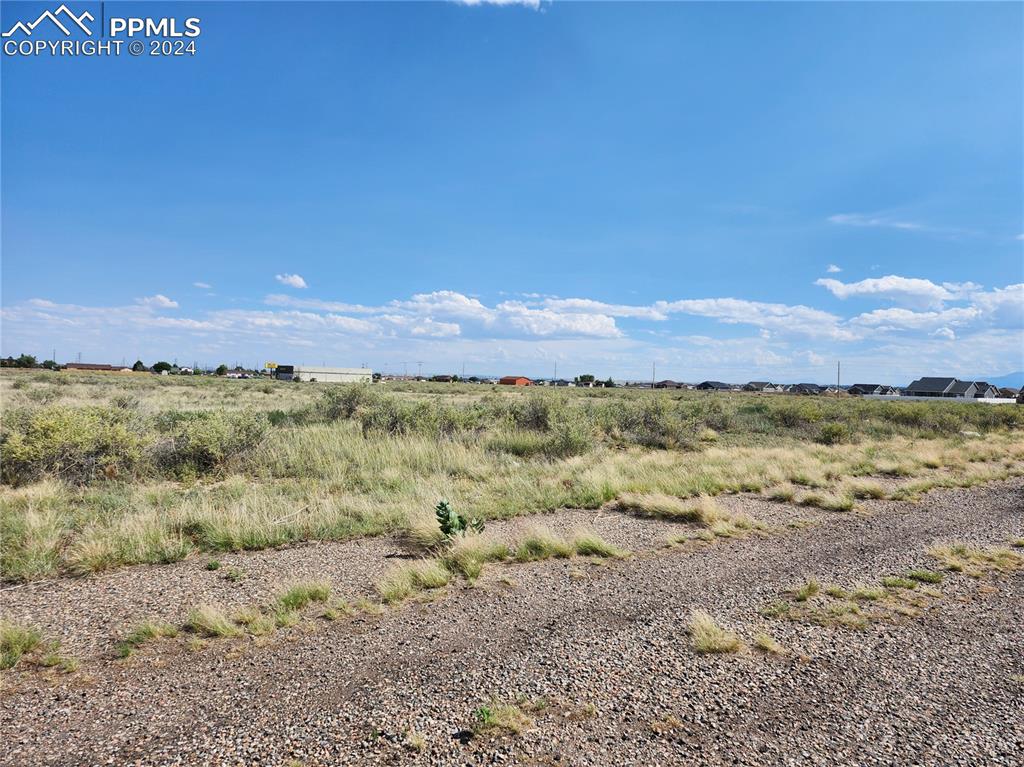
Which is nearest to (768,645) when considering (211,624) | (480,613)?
(480,613)

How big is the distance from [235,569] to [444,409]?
39.9 ft

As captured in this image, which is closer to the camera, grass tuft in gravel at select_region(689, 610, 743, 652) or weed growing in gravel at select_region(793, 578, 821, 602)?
grass tuft in gravel at select_region(689, 610, 743, 652)

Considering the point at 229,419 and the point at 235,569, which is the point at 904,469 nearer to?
the point at 235,569

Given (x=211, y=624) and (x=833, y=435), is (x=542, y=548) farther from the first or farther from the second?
(x=833, y=435)

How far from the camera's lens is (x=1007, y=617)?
16.6 ft

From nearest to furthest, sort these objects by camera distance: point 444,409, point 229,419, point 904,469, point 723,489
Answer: point 723,489 → point 229,419 → point 904,469 → point 444,409

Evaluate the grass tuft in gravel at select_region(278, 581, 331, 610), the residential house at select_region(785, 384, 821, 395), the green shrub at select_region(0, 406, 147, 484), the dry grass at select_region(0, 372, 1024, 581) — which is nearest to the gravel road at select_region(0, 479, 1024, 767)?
the grass tuft in gravel at select_region(278, 581, 331, 610)

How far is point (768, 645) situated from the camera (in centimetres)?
429

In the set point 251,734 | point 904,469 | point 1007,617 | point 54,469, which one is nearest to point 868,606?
point 1007,617

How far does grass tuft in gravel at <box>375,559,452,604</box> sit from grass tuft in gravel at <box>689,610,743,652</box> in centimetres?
265

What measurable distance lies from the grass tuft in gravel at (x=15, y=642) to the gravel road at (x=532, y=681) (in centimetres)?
20

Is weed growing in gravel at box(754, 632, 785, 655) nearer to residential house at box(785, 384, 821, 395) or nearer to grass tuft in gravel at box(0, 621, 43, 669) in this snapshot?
grass tuft in gravel at box(0, 621, 43, 669)

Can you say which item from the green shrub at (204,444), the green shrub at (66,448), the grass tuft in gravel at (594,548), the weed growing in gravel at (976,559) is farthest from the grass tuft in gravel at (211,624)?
the weed growing in gravel at (976,559)

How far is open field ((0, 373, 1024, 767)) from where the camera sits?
3.22 meters
